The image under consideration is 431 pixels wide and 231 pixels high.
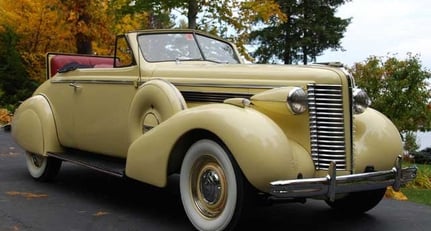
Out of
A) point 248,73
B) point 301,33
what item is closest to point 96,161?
point 248,73

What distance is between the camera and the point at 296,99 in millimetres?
4715

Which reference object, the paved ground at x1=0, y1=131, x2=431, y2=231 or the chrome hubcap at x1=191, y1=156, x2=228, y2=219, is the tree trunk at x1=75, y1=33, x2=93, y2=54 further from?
the chrome hubcap at x1=191, y1=156, x2=228, y2=219

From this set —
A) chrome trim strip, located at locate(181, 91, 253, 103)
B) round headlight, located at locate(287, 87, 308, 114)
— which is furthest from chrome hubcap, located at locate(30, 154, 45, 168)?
round headlight, located at locate(287, 87, 308, 114)

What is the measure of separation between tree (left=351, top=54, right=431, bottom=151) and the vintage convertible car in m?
6.55

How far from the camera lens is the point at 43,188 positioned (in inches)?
275

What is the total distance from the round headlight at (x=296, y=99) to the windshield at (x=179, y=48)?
1.95 meters

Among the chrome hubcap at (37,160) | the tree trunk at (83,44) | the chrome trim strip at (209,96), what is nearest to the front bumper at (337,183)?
the chrome trim strip at (209,96)

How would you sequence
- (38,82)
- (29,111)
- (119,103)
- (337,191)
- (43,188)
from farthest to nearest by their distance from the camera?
(38,82)
(29,111)
(43,188)
(119,103)
(337,191)

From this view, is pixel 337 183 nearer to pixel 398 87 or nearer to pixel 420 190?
pixel 420 190

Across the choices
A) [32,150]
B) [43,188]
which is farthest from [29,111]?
[43,188]

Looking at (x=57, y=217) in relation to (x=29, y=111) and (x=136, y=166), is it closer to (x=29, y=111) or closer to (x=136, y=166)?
(x=136, y=166)

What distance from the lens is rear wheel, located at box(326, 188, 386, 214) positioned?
223 inches

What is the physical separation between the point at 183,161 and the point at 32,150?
3045mm

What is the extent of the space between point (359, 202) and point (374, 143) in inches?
33.7
